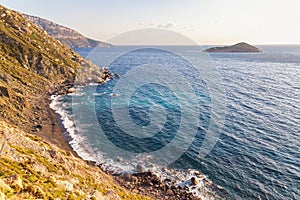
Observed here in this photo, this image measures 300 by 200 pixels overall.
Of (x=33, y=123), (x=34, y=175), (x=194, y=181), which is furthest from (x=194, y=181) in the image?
(x=33, y=123)

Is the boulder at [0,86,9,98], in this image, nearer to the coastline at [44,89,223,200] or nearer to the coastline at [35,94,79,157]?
the coastline at [35,94,79,157]

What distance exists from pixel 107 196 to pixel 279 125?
54.7 meters

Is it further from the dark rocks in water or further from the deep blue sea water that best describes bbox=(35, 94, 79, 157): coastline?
the dark rocks in water

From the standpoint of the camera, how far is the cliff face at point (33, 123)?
722 inches

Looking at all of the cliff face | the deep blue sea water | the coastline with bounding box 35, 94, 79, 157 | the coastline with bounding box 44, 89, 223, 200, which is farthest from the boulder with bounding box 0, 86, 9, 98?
the coastline with bounding box 44, 89, 223, 200

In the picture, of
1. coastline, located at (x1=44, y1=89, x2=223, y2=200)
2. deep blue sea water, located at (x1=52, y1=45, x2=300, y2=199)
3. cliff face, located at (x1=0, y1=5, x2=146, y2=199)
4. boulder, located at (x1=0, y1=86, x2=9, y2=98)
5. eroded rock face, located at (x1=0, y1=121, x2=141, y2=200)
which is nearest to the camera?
eroded rock face, located at (x1=0, y1=121, x2=141, y2=200)

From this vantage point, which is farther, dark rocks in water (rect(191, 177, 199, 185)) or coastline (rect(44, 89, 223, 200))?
dark rocks in water (rect(191, 177, 199, 185))

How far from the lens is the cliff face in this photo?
18334 mm

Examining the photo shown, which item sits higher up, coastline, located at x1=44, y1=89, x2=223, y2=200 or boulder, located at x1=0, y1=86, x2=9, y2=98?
boulder, located at x1=0, y1=86, x2=9, y2=98

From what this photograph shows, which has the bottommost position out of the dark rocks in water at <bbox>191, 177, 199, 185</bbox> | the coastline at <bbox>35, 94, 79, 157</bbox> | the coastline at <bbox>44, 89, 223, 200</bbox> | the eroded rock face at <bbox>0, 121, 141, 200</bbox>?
the coastline at <bbox>44, 89, 223, 200</bbox>

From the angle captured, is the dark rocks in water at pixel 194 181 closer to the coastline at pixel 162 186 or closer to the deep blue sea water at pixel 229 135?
the coastline at pixel 162 186

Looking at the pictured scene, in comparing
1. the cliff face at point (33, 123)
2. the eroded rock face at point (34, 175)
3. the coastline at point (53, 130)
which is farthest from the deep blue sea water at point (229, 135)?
the eroded rock face at point (34, 175)

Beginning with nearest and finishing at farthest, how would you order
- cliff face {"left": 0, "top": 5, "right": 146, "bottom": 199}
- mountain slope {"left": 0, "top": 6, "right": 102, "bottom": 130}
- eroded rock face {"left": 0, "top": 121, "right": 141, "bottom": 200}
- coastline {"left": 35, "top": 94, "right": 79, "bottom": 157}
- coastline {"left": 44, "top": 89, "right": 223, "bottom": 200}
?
eroded rock face {"left": 0, "top": 121, "right": 141, "bottom": 200}, cliff face {"left": 0, "top": 5, "right": 146, "bottom": 199}, coastline {"left": 44, "top": 89, "right": 223, "bottom": 200}, coastline {"left": 35, "top": 94, "right": 79, "bottom": 157}, mountain slope {"left": 0, "top": 6, "right": 102, "bottom": 130}

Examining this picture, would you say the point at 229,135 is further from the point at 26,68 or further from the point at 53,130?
the point at 26,68
